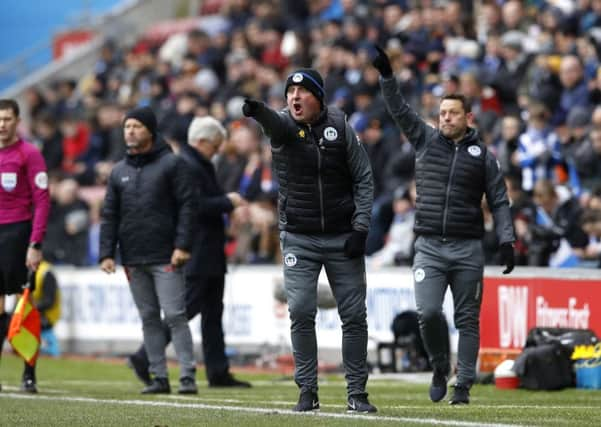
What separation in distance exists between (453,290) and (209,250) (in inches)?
124

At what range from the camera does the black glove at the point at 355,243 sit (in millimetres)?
10438

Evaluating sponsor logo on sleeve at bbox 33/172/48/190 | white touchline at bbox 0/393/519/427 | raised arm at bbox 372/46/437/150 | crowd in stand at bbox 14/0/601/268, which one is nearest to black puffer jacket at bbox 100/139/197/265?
sponsor logo on sleeve at bbox 33/172/48/190

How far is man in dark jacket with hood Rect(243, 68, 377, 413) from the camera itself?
10461 mm

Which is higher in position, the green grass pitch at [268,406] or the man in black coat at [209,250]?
the man in black coat at [209,250]

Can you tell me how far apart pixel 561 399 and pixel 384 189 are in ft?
27.3

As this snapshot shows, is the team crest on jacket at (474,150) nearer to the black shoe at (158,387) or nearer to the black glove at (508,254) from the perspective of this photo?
the black glove at (508,254)

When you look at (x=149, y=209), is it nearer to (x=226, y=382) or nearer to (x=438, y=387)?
(x=226, y=382)

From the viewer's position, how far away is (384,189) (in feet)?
67.7

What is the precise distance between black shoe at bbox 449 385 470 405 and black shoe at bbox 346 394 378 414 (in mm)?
1199

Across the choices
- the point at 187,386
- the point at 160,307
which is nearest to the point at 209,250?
the point at 160,307

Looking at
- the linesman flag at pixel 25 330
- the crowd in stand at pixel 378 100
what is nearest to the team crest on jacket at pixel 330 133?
the linesman flag at pixel 25 330

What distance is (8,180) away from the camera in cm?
1345

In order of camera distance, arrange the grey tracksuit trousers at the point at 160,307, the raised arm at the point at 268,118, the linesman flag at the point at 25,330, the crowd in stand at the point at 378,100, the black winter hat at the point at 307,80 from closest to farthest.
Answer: the raised arm at the point at 268,118
the black winter hat at the point at 307,80
the grey tracksuit trousers at the point at 160,307
the linesman flag at the point at 25,330
the crowd in stand at the point at 378,100

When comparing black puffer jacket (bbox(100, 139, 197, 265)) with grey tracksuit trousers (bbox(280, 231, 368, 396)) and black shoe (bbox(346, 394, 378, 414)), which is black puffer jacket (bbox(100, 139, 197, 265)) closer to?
grey tracksuit trousers (bbox(280, 231, 368, 396))
